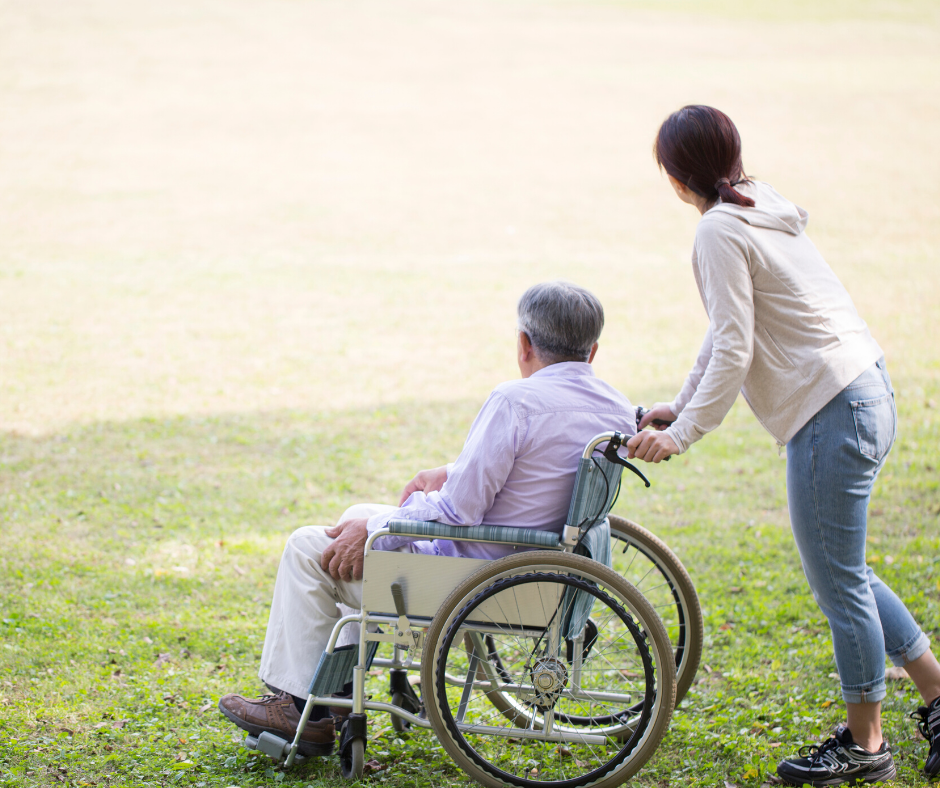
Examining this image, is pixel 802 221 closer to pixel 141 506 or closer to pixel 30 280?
pixel 141 506

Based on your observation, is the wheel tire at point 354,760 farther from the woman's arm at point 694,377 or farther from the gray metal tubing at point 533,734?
the woman's arm at point 694,377

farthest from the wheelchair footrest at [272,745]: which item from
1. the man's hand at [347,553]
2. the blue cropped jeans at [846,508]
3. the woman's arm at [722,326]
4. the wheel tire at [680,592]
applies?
the blue cropped jeans at [846,508]

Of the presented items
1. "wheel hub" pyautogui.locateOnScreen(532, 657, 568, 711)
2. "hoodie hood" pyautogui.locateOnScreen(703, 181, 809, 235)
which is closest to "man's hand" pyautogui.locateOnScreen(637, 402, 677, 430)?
"hoodie hood" pyautogui.locateOnScreen(703, 181, 809, 235)

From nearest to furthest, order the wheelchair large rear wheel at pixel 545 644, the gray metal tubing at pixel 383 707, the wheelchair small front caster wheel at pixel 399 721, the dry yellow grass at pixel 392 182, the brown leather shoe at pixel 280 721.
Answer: the wheelchair large rear wheel at pixel 545 644
the gray metal tubing at pixel 383 707
the brown leather shoe at pixel 280 721
the wheelchair small front caster wheel at pixel 399 721
the dry yellow grass at pixel 392 182

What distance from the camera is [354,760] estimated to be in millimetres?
2820

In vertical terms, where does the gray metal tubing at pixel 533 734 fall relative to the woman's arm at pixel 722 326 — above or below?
below

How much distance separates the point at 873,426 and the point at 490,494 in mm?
1076

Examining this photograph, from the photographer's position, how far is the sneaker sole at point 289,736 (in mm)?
2875

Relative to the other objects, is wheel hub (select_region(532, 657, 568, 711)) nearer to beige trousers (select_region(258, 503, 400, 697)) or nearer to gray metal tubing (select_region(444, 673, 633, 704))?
gray metal tubing (select_region(444, 673, 633, 704))

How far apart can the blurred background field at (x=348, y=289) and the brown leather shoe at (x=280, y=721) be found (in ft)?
0.38

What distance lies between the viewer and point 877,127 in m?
25.1

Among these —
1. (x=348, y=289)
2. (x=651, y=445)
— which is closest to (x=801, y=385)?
(x=651, y=445)

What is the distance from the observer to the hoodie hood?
2.66 m

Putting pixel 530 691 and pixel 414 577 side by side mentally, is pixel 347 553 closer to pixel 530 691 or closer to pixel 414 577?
pixel 414 577
